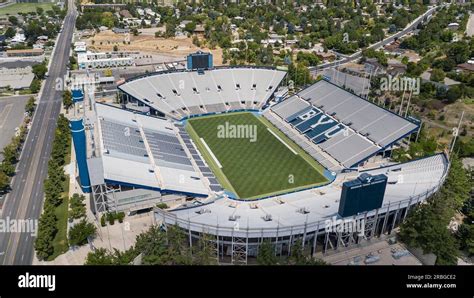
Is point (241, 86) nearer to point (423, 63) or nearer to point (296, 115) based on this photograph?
point (296, 115)

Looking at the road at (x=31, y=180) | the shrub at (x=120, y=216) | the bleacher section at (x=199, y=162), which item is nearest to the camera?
the road at (x=31, y=180)

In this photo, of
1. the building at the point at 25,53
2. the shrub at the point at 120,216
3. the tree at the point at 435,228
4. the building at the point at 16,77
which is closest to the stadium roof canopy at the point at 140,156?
the shrub at the point at 120,216

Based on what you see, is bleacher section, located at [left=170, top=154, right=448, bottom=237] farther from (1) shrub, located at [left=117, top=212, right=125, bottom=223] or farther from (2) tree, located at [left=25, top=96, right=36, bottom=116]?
(2) tree, located at [left=25, top=96, right=36, bottom=116]

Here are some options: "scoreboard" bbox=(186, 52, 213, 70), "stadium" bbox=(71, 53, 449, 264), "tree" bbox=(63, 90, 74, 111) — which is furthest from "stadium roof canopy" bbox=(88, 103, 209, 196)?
"scoreboard" bbox=(186, 52, 213, 70)

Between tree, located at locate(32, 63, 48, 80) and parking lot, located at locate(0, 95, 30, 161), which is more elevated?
tree, located at locate(32, 63, 48, 80)

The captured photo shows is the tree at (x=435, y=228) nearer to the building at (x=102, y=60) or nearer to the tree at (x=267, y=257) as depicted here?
the tree at (x=267, y=257)

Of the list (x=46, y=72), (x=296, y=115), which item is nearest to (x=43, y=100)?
(x=46, y=72)
